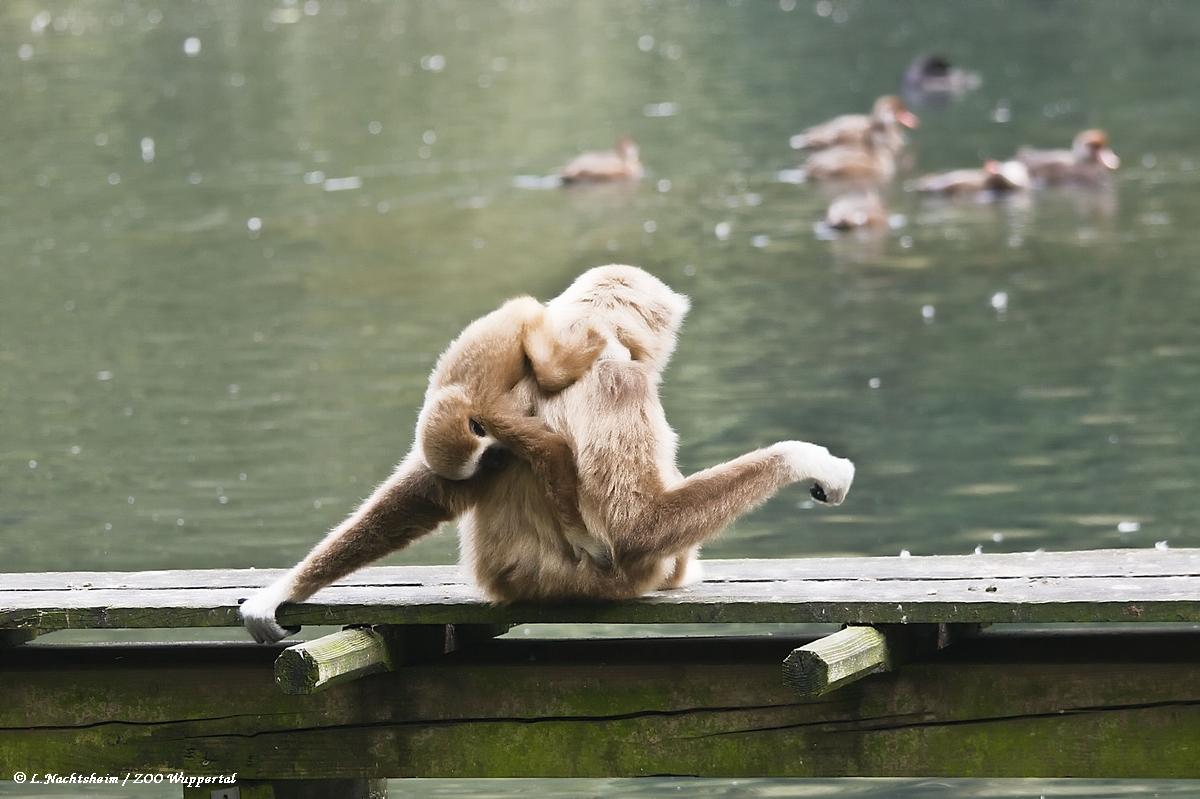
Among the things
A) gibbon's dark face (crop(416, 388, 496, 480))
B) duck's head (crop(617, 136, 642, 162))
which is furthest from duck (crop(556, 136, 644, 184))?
gibbon's dark face (crop(416, 388, 496, 480))

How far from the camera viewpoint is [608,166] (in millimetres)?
22859

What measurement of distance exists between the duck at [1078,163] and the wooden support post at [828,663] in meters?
17.6

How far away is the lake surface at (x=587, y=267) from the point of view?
35.0ft

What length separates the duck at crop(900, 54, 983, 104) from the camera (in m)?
31.9

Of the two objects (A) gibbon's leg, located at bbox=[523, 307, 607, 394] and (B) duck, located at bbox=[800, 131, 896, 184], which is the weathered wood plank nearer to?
(A) gibbon's leg, located at bbox=[523, 307, 607, 394]

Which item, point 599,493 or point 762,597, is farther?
point 762,597

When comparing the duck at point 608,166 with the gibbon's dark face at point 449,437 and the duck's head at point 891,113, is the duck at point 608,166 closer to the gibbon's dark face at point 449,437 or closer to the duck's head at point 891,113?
the duck's head at point 891,113

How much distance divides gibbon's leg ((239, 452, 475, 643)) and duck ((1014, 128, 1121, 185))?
17612 millimetres

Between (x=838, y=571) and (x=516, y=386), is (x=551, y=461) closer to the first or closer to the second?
(x=516, y=386)

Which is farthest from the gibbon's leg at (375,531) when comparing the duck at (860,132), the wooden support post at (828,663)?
the duck at (860,132)

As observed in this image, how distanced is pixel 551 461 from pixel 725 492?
468 mm

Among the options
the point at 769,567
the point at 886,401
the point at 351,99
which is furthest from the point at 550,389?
the point at 351,99

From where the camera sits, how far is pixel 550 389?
15.5 feet

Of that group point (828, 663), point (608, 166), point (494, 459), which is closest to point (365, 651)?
point (494, 459)
